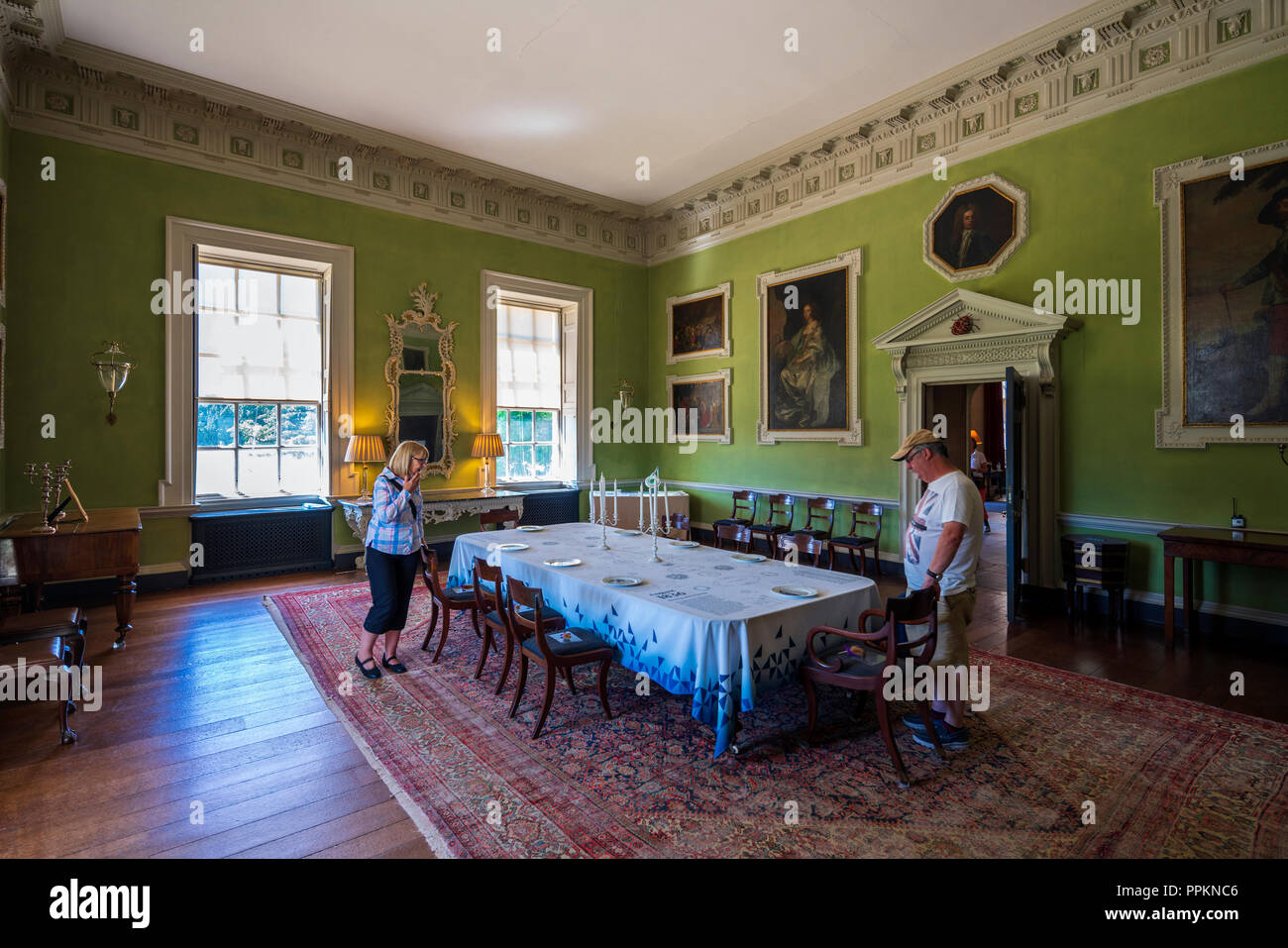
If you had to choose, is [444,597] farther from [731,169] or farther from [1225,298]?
[731,169]

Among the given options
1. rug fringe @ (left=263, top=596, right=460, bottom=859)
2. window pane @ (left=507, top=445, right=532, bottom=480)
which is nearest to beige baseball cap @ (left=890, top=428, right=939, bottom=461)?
rug fringe @ (left=263, top=596, right=460, bottom=859)

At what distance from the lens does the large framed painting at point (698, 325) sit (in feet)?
32.6

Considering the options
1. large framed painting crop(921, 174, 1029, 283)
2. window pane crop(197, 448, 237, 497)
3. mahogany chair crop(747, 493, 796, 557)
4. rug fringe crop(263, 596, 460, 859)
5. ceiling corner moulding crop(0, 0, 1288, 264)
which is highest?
ceiling corner moulding crop(0, 0, 1288, 264)

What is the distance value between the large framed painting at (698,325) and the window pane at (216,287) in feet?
20.8

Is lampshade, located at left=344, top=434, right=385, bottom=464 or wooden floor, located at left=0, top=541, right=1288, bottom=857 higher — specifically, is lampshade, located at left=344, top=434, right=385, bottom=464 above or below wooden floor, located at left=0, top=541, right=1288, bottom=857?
above

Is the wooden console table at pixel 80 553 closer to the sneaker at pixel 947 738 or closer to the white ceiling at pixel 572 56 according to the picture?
the white ceiling at pixel 572 56

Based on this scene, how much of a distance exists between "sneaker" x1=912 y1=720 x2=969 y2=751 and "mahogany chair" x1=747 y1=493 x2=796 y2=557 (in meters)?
4.84

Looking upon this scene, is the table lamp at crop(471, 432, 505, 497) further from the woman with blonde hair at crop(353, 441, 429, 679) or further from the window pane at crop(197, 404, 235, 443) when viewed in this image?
the woman with blonde hair at crop(353, 441, 429, 679)

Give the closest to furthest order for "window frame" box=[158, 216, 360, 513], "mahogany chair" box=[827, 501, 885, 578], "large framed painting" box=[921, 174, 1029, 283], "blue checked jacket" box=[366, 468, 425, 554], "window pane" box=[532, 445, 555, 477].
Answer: "blue checked jacket" box=[366, 468, 425, 554], "large framed painting" box=[921, 174, 1029, 283], "window frame" box=[158, 216, 360, 513], "mahogany chair" box=[827, 501, 885, 578], "window pane" box=[532, 445, 555, 477]

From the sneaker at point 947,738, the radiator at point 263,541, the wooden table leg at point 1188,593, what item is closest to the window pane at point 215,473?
the radiator at point 263,541

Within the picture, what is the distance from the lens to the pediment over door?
20.6 ft

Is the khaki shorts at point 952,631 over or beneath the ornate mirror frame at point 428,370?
beneath

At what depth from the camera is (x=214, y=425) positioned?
7.57m

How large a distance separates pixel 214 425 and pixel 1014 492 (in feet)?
29.2
